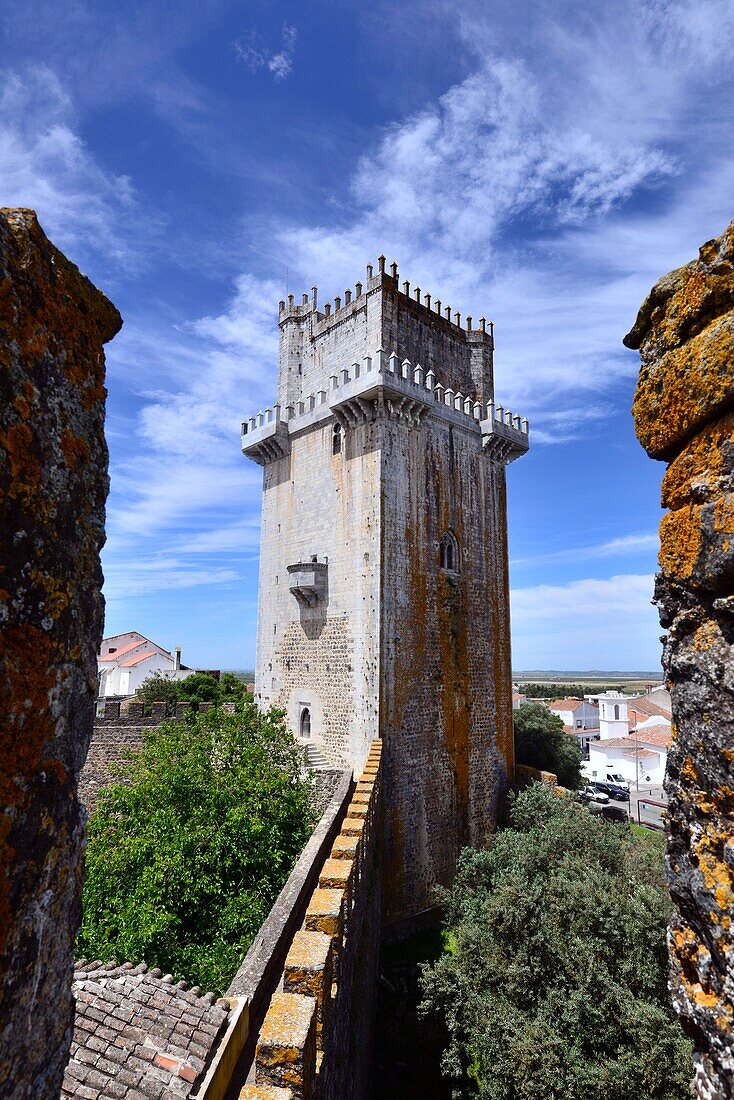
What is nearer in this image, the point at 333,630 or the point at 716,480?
the point at 716,480

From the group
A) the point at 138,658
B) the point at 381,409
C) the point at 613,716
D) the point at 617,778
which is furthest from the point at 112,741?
the point at 613,716

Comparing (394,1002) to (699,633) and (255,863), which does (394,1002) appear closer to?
(255,863)

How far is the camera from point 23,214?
Answer: 178 cm

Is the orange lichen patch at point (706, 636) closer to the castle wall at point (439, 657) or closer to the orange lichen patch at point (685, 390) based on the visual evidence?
the orange lichen patch at point (685, 390)

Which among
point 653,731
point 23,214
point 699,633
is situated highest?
point 23,214

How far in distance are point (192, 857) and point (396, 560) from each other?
28.0 feet

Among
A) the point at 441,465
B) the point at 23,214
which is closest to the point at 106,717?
the point at 441,465

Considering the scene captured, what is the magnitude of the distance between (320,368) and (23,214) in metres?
18.5

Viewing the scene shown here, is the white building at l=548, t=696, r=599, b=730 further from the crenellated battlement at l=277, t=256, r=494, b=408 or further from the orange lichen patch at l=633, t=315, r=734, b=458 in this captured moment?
the orange lichen patch at l=633, t=315, r=734, b=458

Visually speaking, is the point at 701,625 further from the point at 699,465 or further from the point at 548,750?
the point at 548,750

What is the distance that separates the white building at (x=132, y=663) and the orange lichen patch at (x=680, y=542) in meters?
41.3

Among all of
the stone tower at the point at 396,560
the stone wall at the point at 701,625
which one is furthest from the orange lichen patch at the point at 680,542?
the stone tower at the point at 396,560

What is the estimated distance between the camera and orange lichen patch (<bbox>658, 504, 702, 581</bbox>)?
7.69ft

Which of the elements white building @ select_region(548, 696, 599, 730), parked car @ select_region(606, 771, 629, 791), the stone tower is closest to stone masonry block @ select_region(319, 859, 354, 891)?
the stone tower
